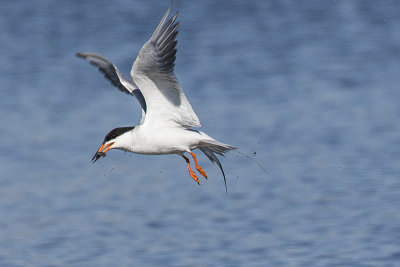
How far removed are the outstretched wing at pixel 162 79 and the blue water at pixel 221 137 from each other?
162cm

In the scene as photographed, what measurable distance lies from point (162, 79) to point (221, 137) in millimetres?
4575

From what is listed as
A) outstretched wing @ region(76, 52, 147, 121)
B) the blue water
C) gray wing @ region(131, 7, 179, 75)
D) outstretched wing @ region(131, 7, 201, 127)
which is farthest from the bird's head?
the blue water

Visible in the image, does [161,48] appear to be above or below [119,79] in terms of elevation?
above

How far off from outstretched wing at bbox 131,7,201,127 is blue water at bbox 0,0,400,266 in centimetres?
162

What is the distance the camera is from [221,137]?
1181 cm

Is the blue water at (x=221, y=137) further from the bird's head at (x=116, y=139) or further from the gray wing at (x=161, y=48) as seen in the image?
the gray wing at (x=161, y=48)

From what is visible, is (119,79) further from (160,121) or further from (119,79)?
(160,121)

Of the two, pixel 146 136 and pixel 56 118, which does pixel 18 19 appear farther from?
pixel 146 136

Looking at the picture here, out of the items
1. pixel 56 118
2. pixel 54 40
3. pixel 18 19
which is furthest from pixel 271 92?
pixel 18 19

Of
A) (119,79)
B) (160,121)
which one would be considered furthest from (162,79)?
(119,79)

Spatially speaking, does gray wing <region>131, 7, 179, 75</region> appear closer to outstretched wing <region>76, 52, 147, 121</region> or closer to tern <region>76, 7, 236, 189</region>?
tern <region>76, 7, 236, 189</region>

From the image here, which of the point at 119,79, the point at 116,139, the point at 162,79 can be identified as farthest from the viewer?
the point at 119,79

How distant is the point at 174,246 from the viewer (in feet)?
29.4

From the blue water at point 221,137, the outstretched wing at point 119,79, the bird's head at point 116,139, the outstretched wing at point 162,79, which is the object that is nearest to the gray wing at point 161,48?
the outstretched wing at point 162,79
